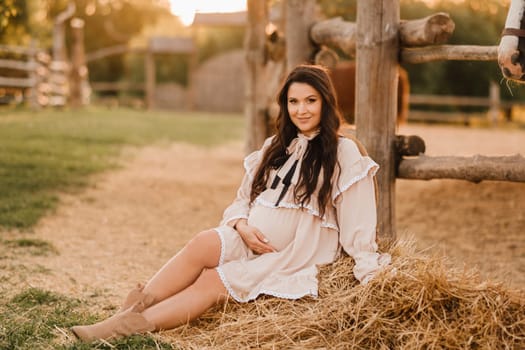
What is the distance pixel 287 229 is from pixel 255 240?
0.15 m

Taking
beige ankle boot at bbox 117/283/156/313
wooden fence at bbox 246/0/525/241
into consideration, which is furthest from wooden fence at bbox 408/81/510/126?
beige ankle boot at bbox 117/283/156/313

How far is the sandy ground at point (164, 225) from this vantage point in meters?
3.86

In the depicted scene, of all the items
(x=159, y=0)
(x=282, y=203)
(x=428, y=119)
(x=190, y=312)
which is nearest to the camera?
(x=190, y=312)

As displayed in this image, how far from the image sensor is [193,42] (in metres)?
21.2

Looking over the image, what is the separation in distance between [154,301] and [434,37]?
204 cm

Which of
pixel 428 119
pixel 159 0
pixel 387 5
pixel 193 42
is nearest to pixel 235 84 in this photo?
pixel 193 42

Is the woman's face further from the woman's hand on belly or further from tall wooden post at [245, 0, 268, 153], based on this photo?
tall wooden post at [245, 0, 268, 153]

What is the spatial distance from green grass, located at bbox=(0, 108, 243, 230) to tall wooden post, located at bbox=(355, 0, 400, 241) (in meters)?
2.60

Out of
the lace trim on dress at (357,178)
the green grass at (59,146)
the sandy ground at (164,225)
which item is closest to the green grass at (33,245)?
the sandy ground at (164,225)

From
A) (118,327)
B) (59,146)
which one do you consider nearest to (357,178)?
(118,327)

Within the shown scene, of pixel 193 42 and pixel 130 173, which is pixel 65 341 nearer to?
pixel 130 173

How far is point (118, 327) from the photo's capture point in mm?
2645

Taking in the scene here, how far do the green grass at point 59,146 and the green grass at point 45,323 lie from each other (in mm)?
1732

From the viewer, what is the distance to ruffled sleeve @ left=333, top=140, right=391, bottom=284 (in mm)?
2898
